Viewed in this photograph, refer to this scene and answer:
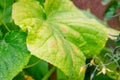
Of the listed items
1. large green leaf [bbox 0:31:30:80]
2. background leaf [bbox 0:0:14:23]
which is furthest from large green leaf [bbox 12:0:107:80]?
background leaf [bbox 0:0:14:23]

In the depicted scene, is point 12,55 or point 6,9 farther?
point 6,9

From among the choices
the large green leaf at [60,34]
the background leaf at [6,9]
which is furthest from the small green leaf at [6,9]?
the large green leaf at [60,34]

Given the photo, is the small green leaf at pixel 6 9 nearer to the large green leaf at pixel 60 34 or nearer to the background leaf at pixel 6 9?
the background leaf at pixel 6 9

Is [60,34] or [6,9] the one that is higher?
[60,34]

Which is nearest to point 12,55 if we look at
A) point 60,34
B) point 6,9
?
point 60,34

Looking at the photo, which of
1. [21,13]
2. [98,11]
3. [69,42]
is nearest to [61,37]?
[69,42]

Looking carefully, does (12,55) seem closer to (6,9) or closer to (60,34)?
(60,34)
